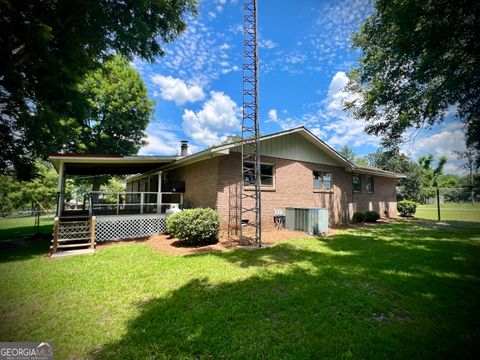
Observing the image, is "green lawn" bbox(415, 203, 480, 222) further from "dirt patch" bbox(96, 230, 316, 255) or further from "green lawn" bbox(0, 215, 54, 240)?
"green lawn" bbox(0, 215, 54, 240)

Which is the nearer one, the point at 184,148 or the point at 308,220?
the point at 308,220

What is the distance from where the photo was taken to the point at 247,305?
4.07 metres

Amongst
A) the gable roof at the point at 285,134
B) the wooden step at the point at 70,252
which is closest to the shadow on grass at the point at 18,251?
the wooden step at the point at 70,252

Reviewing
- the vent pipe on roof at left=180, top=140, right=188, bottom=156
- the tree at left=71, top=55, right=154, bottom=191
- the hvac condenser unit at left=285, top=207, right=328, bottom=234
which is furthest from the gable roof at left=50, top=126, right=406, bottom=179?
the tree at left=71, top=55, right=154, bottom=191

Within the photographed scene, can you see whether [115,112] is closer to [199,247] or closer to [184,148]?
[184,148]

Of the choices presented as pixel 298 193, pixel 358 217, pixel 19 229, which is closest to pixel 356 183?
pixel 358 217

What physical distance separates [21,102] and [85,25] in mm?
3674

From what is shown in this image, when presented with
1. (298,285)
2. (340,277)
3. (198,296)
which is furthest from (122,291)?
(340,277)

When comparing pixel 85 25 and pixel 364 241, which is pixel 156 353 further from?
pixel 85 25

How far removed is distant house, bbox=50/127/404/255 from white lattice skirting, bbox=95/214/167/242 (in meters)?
0.04

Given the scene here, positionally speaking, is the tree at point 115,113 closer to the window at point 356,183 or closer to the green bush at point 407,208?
the window at point 356,183

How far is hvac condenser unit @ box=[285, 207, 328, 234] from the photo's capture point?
11.4 m

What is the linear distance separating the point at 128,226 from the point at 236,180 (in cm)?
560

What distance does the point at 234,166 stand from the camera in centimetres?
1097
